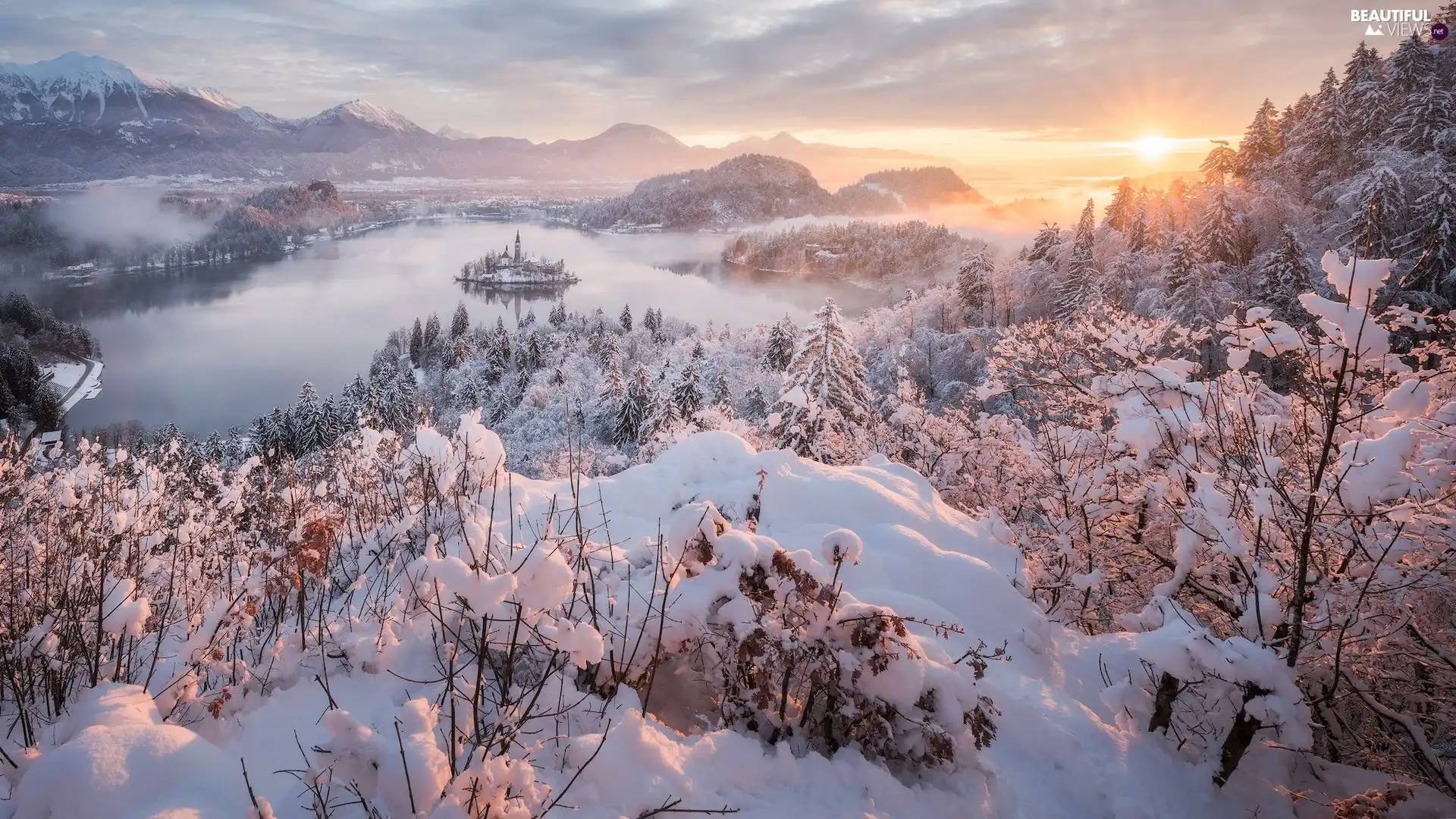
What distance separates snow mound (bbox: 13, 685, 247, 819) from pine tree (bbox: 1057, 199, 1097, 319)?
35283 millimetres

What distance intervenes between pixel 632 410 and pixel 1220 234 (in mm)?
31553

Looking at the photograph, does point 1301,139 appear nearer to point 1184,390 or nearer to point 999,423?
point 999,423

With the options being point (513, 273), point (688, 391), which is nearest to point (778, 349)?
point (688, 391)

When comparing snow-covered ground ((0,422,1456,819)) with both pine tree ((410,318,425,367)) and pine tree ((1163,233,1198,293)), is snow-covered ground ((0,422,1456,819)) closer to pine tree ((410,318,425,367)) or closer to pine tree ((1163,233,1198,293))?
pine tree ((1163,233,1198,293))

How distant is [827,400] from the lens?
20.8 m

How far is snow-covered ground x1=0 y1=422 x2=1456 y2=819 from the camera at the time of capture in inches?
81.6

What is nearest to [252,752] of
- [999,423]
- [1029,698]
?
[1029,698]

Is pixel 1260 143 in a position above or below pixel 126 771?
above

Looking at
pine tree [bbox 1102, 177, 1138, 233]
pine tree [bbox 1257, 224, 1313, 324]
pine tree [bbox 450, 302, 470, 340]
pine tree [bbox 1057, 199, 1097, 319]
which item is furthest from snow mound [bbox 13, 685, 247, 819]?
pine tree [bbox 450, 302, 470, 340]

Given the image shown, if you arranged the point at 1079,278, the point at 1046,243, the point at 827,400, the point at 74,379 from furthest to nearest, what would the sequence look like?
the point at 74,379 < the point at 1046,243 < the point at 1079,278 < the point at 827,400

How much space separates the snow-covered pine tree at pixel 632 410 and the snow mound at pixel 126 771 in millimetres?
36126

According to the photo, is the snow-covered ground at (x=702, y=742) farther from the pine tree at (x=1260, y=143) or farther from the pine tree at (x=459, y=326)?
the pine tree at (x=459, y=326)

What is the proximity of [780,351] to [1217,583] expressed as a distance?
42461mm

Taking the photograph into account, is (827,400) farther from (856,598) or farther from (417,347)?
(417,347)
